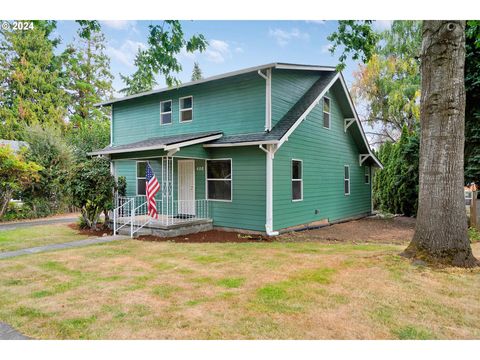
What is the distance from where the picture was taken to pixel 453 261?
15.6 ft

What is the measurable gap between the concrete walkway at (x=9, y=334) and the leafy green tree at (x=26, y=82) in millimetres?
21496

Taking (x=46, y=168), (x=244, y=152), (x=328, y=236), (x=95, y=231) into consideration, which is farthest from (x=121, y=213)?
(x=328, y=236)

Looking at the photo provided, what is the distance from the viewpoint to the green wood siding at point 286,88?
936cm

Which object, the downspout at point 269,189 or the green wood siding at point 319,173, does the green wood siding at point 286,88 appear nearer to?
the green wood siding at point 319,173

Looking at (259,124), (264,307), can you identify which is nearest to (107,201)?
(259,124)

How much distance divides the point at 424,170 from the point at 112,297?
16.1 feet

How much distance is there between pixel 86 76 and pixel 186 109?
20110mm

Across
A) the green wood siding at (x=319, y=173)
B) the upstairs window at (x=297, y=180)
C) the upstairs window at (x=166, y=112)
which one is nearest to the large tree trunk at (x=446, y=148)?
the green wood siding at (x=319, y=173)

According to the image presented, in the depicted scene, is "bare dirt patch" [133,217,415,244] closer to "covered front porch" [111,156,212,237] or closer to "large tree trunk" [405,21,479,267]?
"covered front porch" [111,156,212,237]

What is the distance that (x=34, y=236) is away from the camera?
8.89 meters

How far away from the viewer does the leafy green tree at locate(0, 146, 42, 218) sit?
37.8 feet

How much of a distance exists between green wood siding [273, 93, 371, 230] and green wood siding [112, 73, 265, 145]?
151 centimetres

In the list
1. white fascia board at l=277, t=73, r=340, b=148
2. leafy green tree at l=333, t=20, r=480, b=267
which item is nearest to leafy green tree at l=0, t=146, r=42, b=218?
white fascia board at l=277, t=73, r=340, b=148

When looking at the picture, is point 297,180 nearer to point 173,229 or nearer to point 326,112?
point 326,112
